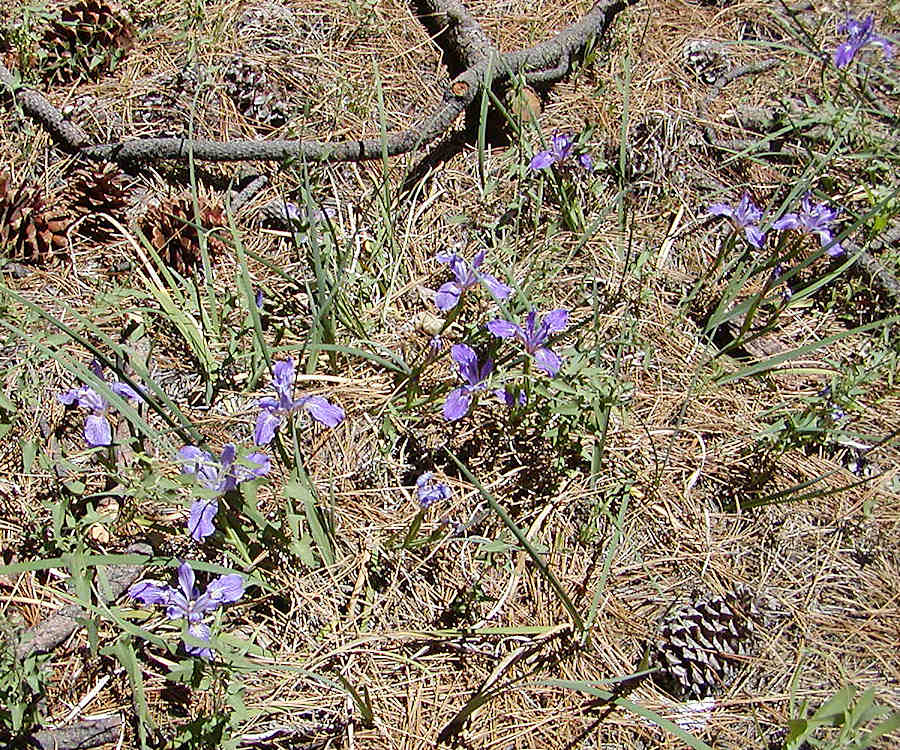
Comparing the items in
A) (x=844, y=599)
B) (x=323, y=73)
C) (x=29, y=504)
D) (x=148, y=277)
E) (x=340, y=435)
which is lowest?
(x=844, y=599)

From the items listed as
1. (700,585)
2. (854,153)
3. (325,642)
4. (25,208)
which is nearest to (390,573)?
(325,642)

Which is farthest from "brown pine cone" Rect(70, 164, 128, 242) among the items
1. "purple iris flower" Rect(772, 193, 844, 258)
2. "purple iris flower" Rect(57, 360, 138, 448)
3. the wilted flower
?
"purple iris flower" Rect(772, 193, 844, 258)

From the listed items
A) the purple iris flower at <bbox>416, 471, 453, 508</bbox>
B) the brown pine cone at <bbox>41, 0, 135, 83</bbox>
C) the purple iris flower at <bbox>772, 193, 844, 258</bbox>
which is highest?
the brown pine cone at <bbox>41, 0, 135, 83</bbox>

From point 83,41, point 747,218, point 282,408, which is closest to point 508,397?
point 282,408

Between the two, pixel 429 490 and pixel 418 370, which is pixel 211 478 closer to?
pixel 429 490

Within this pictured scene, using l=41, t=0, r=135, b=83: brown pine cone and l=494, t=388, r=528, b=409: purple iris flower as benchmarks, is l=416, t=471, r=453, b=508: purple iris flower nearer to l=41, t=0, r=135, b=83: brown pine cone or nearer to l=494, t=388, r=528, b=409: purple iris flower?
l=494, t=388, r=528, b=409: purple iris flower

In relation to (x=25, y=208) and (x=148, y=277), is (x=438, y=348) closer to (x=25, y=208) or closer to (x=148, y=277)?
(x=148, y=277)

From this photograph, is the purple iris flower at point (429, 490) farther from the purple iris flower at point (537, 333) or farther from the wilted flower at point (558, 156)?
the wilted flower at point (558, 156)
